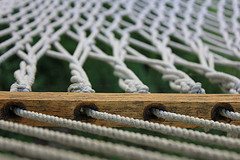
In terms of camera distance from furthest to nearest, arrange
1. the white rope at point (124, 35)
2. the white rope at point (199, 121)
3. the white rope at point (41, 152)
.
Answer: the white rope at point (124, 35) < the white rope at point (199, 121) < the white rope at point (41, 152)

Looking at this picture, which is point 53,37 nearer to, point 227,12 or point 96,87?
point 96,87

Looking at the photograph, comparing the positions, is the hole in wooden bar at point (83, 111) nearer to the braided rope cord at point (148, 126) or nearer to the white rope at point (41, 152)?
the braided rope cord at point (148, 126)

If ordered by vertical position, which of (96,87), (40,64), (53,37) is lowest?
(96,87)

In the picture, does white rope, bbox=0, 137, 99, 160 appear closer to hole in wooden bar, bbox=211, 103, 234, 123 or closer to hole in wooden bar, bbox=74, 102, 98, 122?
hole in wooden bar, bbox=74, 102, 98, 122

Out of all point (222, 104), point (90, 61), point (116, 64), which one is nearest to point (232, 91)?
point (222, 104)

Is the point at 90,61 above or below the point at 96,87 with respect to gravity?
above

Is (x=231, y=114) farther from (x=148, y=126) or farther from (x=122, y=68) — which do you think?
(x=122, y=68)

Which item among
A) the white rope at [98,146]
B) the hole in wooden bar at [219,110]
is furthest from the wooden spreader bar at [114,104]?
the white rope at [98,146]
